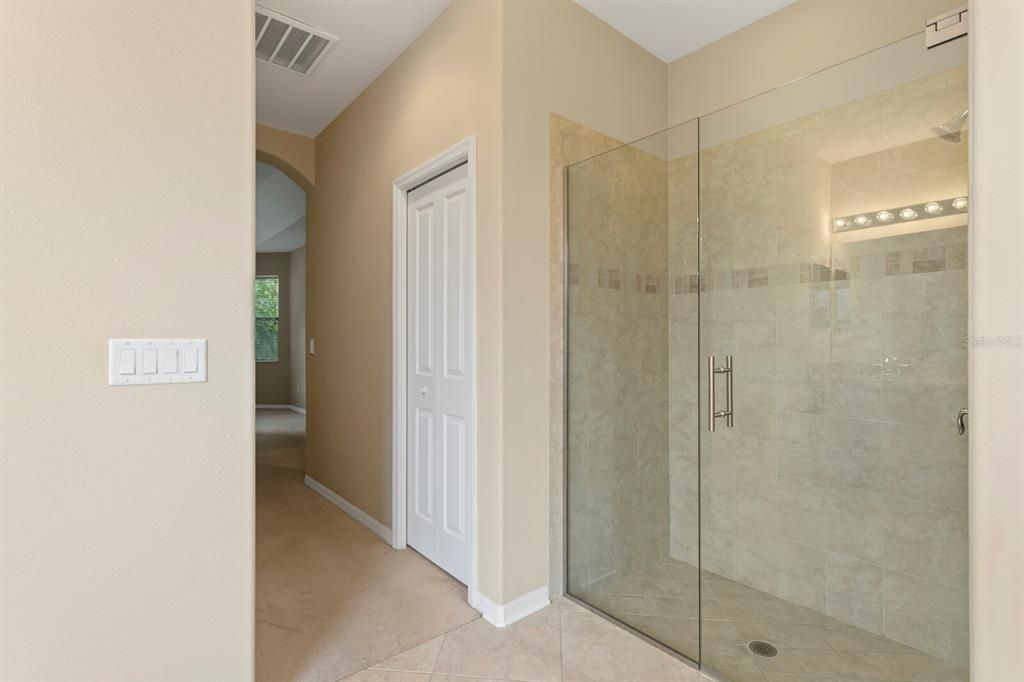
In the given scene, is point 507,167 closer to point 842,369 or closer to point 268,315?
point 842,369

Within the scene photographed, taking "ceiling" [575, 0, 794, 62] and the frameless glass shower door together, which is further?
"ceiling" [575, 0, 794, 62]

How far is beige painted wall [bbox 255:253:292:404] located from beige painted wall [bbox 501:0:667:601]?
8014mm

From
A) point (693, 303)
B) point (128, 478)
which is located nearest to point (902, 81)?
point (693, 303)

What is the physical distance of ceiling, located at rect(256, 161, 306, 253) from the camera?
5.37 meters

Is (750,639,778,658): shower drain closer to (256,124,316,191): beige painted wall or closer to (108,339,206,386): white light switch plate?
(108,339,206,386): white light switch plate

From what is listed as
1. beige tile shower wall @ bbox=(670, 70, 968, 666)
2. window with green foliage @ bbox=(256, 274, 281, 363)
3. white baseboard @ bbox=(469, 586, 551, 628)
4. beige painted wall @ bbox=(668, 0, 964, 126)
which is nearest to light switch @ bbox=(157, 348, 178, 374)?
white baseboard @ bbox=(469, 586, 551, 628)

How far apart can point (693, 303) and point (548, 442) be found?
38.7 inches

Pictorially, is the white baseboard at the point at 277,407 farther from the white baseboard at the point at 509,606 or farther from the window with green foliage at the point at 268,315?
the white baseboard at the point at 509,606

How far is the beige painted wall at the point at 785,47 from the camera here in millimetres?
2191

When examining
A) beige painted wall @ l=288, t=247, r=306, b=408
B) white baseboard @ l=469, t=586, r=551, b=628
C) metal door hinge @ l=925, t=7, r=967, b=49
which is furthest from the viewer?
beige painted wall @ l=288, t=247, r=306, b=408

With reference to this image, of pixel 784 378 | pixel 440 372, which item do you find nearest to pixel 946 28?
pixel 784 378

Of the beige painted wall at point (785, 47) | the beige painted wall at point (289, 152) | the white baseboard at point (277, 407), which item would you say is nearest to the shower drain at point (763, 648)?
the beige painted wall at point (785, 47)

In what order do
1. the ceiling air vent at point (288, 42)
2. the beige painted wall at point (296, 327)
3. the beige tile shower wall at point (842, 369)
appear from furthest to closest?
the beige painted wall at point (296, 327) < the ceiling air vent at point (288, 42) < the beige tile shower wall at point (842, 369)

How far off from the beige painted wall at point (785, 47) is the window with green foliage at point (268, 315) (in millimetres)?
8195
